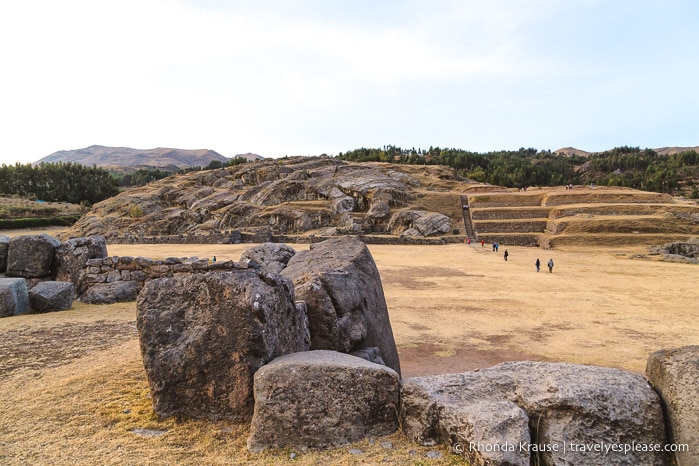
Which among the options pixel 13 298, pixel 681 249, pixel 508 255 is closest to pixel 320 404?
pixel 13 298

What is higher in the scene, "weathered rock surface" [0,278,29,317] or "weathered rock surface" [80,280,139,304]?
"weathered rock surface" [0,278,29,317]

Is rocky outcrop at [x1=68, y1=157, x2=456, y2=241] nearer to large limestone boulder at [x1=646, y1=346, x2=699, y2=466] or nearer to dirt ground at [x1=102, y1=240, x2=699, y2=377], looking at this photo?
dirt ground at [x1=102, y1=240, x2=699, y2=377]

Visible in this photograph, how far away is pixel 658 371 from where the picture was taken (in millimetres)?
4312

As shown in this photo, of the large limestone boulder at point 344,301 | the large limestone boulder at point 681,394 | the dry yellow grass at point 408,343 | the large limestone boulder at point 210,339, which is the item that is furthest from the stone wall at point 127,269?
the large limestone boulder at point 681,394

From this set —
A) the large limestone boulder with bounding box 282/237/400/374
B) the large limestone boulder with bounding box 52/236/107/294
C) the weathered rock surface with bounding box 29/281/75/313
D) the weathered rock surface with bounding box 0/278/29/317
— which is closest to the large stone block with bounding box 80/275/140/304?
the large limestone boulder with bounding box 52/236/107/294

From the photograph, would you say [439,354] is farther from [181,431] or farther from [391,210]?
[391,210]

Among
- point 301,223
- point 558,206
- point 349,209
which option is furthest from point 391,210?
point 558,206

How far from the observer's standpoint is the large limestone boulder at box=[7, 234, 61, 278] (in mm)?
13367

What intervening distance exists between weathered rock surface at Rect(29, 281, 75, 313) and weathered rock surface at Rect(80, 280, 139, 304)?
1.03 m

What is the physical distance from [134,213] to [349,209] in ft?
106

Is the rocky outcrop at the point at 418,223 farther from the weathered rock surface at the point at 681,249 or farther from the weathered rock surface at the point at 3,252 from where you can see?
the weathered rock surface at the point at 3,252

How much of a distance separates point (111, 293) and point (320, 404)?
36.3 ft

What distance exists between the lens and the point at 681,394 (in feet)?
13.0

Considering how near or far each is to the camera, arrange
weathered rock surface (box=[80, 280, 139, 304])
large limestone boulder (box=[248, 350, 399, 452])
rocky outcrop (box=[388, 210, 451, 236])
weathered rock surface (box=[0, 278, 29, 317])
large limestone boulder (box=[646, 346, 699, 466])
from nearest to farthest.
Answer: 1. large limestone boulder (box=[646, 346, 699, 466])
2. large limestone boulder (box=[248, 350, 399, 452])
3. weathered rock surface (box=[0, 278, 29, 317])
4. weathered rock surface (box=[80, 280, 139, 304])
5. rocky outcrop (box=[388, 210, 451, 236])
